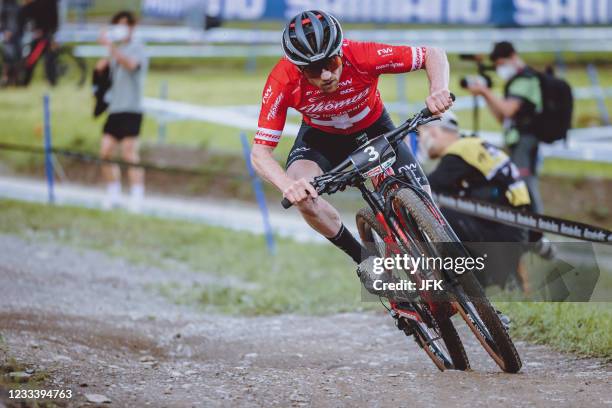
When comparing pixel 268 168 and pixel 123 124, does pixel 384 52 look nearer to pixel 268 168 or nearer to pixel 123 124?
pixel 268 168

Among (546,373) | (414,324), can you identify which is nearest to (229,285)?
(414,324)

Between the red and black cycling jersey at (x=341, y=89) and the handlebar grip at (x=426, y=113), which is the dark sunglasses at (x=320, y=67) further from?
the handlebar grip at (x=426, y=113)

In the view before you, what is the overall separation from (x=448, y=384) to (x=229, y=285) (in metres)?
4.54

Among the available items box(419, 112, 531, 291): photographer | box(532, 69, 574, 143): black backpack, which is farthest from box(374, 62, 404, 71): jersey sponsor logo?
box(532, 69, 574, 143): black backpack

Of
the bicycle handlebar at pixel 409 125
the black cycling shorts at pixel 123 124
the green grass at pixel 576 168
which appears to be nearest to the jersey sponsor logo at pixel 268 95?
the bicycle handlebar at pixel 409 125

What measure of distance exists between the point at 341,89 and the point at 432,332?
5.36 ft

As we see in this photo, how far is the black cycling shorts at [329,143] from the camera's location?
622 centimetres

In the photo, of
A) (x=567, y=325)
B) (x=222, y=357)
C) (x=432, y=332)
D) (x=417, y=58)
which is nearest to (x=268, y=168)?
(x=417, y=58)

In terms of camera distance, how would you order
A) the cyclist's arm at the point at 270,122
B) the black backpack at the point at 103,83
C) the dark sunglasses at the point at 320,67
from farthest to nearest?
the black backpack at the point at 103,83 → the cyclist's arm at the point at 270,122 → the dark sunglasses at the point at 320,67

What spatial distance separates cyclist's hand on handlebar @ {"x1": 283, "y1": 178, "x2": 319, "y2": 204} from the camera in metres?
5.14

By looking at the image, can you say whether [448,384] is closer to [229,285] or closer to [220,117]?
[229,285]

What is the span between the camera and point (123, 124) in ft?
40.4

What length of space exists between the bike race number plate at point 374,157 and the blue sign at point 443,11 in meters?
11.3
